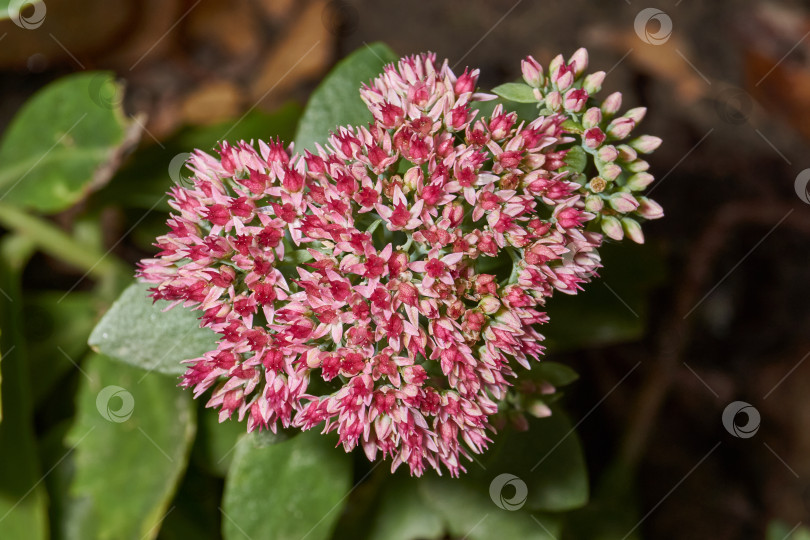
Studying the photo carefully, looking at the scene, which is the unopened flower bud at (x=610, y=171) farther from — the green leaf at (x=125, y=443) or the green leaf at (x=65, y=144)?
the green leaf at (x=65, y=144)

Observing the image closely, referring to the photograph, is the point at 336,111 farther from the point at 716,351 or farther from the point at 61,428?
the point at 716,351

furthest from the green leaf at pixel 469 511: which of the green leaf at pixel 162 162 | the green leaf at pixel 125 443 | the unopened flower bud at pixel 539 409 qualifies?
the green leaf at pixel 162 162

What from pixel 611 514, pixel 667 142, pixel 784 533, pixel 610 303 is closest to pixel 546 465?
pixel 610 303

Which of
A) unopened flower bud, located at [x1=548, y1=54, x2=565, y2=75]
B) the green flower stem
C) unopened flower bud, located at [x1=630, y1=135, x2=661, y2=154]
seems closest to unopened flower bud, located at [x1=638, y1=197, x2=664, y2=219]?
unopened flower bud, located at [x1=630, y1=135, x2=661, y2=154]

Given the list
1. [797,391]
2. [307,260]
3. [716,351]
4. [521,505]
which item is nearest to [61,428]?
[307,260]

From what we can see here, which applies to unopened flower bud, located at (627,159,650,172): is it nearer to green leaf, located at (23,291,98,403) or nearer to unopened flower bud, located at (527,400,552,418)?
unopened flower bud, located at (527,400,552,418)

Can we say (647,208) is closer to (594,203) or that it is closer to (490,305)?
(594,203)
